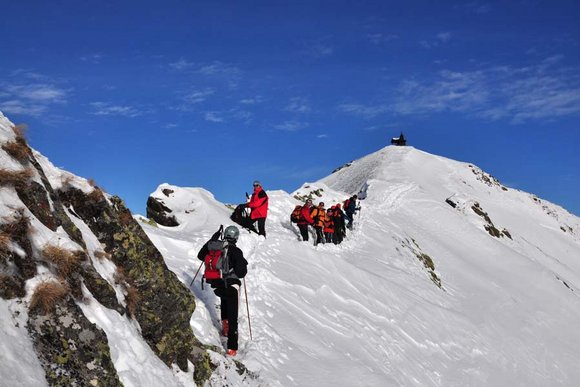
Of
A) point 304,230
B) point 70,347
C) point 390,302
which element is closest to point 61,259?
point 70,347

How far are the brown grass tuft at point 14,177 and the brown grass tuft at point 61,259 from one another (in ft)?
3.34

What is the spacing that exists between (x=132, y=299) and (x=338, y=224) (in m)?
18.8

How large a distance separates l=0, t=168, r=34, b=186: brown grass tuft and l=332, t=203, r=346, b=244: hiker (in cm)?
1902

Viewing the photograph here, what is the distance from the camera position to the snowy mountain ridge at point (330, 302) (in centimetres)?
675

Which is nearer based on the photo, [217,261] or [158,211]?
[217,261]

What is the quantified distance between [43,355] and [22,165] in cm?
292

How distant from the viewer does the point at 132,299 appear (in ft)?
25.2

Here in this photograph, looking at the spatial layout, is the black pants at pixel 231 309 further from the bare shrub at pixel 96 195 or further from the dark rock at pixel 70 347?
the dark rock at pixel 70 347

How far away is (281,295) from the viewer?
1458 centimetres

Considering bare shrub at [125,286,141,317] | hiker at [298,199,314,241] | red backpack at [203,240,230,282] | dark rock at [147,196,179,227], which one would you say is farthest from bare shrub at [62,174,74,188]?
hiker at [298,199,314,241]

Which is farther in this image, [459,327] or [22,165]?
[459,327]

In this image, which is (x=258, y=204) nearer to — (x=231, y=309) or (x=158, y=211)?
(x=158, y=211)

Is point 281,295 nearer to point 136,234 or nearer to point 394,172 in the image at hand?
point 136,234

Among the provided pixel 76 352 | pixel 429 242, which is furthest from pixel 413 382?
pixel 429 242
